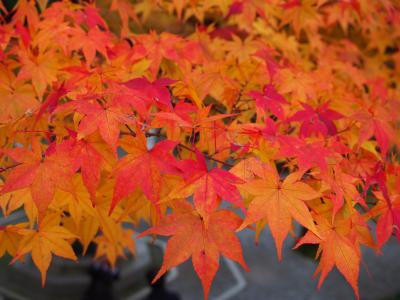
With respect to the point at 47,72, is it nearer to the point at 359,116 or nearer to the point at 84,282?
the point at 359,116

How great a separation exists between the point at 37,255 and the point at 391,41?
2989 mm

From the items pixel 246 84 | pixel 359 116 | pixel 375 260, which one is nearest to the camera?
pixel 359 116

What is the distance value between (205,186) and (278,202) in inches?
8.7

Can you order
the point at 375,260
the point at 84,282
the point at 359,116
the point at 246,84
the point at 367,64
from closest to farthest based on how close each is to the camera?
the point at 359,116
the point at 246,84
the point at 367,64
the point at 84,282
the point at 375,260

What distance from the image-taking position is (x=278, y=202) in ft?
3.78

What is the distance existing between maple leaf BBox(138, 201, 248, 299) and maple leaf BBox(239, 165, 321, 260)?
7 cm

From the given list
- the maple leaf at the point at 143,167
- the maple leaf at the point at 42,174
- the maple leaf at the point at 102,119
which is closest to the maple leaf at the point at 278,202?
the maple leaf at the point at 143,167

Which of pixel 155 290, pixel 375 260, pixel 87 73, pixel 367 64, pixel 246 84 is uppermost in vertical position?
pixel 87 73

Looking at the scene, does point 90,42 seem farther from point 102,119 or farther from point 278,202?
point 278,202

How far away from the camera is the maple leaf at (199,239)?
1091 mm

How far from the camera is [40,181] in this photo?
109cm

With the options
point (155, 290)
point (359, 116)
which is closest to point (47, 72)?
point (359, 116)

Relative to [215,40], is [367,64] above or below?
below

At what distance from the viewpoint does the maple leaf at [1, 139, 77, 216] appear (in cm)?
107
